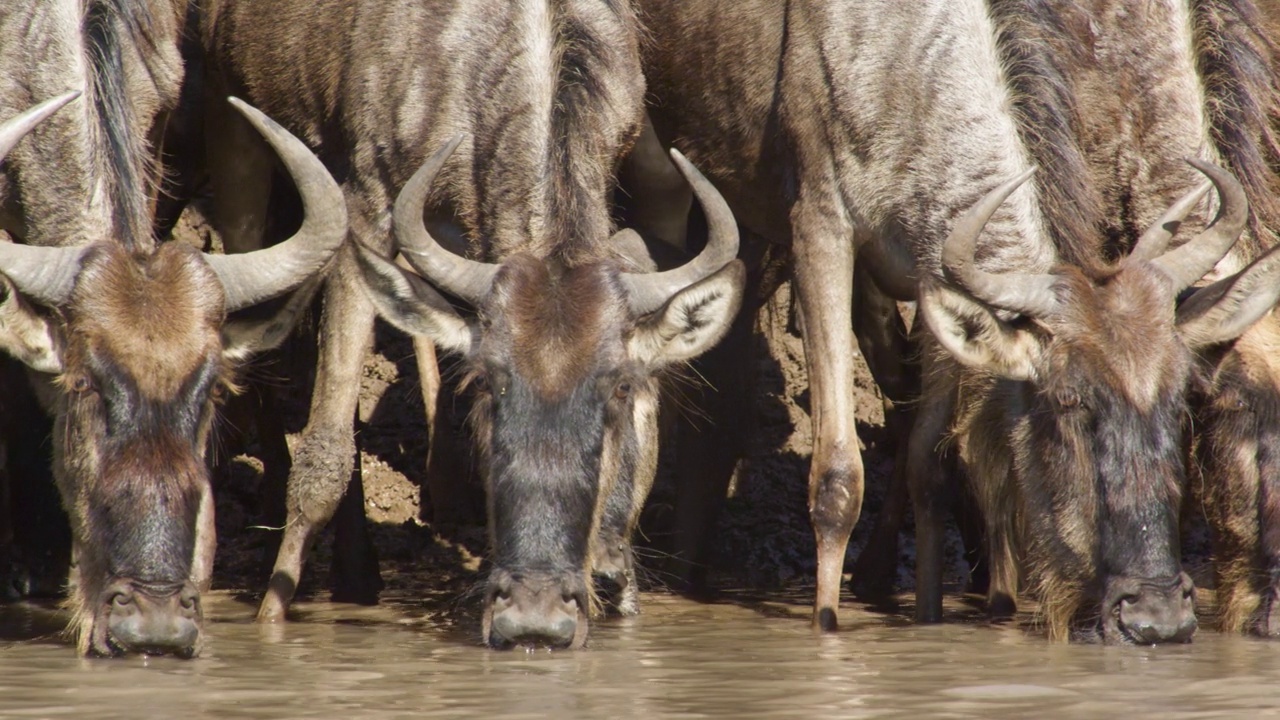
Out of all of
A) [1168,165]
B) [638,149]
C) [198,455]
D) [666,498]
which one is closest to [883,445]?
[666,498]

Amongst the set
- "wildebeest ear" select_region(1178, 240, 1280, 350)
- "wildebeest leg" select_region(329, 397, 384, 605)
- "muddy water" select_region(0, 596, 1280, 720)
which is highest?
"wildebeest ear" select_region(1178, 240, 1280, 350)

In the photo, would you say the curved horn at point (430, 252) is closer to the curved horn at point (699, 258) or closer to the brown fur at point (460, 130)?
the brown fur at point (460, 130)

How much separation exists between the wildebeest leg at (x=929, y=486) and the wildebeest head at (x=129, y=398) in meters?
2.87

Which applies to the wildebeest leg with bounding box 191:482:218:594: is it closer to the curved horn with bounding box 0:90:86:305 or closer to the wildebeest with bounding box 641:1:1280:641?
the curved horn with bounding box 0:90:86:305

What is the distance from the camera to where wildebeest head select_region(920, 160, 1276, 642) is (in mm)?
6383

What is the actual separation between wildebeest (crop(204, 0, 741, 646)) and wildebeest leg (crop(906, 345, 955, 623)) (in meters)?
1.16

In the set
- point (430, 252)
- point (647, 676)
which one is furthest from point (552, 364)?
point (647, 676)

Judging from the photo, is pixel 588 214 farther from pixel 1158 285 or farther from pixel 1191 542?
pixel 1191 542

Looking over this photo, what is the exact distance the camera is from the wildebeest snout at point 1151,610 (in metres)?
6.27

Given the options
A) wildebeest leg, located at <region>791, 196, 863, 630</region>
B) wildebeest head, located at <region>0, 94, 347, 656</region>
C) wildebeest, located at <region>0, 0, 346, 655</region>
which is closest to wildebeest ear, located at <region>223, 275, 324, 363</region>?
wildebeest, located at <region>0, 0, 346, 655</region>

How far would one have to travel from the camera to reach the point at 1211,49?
26.2 feet

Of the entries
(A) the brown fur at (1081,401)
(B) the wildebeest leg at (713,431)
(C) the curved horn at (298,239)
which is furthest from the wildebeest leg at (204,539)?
(A) the brown fur at (1081,401)

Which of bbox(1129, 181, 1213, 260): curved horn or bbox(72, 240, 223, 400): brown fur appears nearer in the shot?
bbox(72, 240, 223, 400): brown fur

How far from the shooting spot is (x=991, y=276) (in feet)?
21.9
